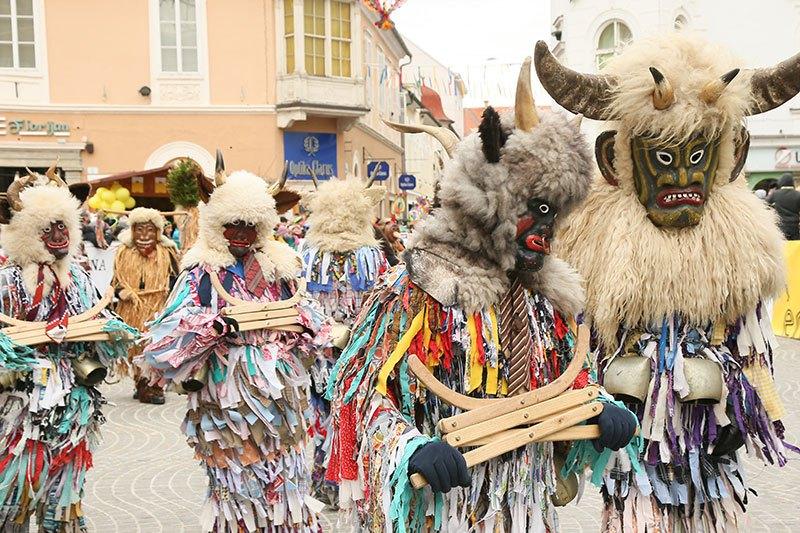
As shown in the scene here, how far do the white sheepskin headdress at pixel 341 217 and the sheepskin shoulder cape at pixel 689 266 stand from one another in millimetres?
3325

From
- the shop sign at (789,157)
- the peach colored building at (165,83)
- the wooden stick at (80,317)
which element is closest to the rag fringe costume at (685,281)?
the wooden stick at (80,317)

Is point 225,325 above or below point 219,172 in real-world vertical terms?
below

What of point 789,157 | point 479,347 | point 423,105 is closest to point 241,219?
point 479,347

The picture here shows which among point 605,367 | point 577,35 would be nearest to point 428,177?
point 577,35

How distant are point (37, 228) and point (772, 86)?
4.08m

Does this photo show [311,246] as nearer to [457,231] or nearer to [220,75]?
[457,231]

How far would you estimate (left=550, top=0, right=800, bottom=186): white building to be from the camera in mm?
24359

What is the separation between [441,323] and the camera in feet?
9.43

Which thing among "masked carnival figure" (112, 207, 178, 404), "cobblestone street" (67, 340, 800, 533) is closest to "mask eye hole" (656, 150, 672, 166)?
"cobblestone street" (67, 340, 800, 533)

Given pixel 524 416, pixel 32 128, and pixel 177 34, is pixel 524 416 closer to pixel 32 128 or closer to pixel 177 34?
pixel 32 128

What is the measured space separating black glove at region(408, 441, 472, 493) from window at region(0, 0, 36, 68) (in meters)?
21.8

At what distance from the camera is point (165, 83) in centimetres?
2255

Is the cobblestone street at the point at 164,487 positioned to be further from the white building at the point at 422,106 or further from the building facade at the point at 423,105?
the white building at the point at 422,106

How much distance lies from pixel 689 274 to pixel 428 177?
41.2 m
